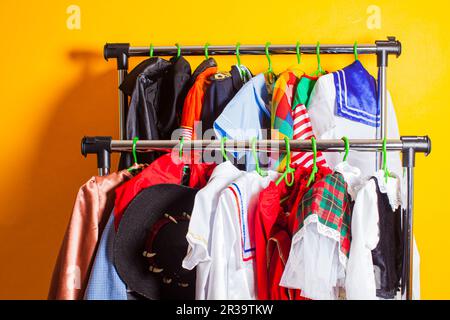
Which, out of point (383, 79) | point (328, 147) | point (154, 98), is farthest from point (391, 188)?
point (154, 98)

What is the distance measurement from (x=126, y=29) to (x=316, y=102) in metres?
0.72

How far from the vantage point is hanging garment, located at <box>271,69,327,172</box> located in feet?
4.60

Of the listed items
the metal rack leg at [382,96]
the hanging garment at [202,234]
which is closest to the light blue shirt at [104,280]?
the hanging garment at [202,234]

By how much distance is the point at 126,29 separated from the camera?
6.04ft

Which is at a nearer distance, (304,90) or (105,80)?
(304,90)

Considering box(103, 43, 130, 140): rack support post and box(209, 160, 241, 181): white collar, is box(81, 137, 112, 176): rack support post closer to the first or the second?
box(209, 160, 241, 181): white collar

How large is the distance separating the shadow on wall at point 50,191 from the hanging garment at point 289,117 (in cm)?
63

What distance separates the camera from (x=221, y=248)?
110cm

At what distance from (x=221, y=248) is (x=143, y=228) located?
187mm

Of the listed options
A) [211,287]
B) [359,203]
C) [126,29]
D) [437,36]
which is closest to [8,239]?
[126,29]

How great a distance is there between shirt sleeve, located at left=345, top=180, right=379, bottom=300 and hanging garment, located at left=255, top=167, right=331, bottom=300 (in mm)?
115

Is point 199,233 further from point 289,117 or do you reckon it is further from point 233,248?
point 289,117
